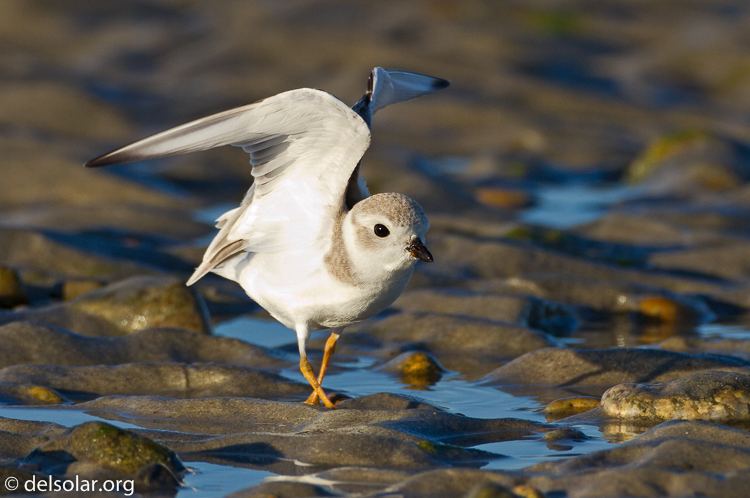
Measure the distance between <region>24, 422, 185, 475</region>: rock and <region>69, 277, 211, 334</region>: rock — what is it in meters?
2.62

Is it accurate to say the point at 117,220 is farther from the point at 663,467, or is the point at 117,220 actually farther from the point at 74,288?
the point at 663,467

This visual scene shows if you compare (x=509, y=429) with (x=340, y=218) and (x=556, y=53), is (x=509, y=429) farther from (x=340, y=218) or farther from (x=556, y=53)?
(x=556, y=53)

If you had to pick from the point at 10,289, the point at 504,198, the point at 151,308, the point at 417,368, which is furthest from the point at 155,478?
the point at 504,198

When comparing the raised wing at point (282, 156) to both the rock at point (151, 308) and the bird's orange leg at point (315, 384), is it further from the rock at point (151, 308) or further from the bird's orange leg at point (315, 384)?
the rock at point (151, 308)

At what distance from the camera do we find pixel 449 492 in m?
3.79

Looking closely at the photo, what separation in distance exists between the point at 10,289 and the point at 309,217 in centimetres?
297

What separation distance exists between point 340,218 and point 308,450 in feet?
4.89

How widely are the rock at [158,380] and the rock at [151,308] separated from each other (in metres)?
0.96

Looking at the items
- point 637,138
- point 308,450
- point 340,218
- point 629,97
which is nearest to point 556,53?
point 629,97

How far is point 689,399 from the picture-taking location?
4.89 m

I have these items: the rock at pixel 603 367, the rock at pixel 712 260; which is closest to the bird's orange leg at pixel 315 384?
the rock at pixel 603 367

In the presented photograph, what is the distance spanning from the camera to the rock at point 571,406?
5215 millimetres

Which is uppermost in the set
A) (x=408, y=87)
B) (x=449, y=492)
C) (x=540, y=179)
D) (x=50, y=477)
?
(x=408, y=87)

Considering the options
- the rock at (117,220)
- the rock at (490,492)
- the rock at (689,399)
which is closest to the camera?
the rock at (490,492)
